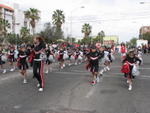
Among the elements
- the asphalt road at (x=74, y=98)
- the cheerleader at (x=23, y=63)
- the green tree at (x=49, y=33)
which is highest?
the green tree at (x=49, y=33)

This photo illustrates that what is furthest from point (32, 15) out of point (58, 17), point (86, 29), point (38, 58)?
point (38, 58)

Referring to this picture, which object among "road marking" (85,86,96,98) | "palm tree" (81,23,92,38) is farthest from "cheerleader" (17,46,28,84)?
"palm tree" (81,23,92,38)

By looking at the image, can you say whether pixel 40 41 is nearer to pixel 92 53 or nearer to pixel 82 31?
pixel 92 53

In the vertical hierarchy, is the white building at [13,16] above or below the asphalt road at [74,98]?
above

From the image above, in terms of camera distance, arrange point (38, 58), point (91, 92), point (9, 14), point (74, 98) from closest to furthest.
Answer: point (74, 98)
point (91, 92)
point (38, 58)
point (9, 14)

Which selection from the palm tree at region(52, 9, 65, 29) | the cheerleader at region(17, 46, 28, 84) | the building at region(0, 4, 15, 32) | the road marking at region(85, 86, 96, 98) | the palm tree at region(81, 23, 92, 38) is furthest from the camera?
the building at region(0, 4, 15, 32)

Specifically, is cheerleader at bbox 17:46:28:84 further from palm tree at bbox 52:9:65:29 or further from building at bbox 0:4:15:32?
building at bbox 0:4:15:32

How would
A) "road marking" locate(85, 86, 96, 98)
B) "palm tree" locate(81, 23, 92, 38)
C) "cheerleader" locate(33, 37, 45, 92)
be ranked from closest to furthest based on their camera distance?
1. "road marking" locate(85, 86, 96, 98)
2. "cheerleader" locate(33, 37, 45, 92)
3. "palm tree" locate(81, 23, 92, 38)

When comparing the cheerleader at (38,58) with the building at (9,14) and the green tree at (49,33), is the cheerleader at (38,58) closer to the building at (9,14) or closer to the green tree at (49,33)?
the green tree at (49,33)

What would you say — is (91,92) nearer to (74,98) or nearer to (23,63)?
(74,98)

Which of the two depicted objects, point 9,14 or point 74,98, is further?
point 9,14

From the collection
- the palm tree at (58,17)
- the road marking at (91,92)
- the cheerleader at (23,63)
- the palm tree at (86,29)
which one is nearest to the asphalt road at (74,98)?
the road marking at (91,92)

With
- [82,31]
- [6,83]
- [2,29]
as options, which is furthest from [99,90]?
[82,31]

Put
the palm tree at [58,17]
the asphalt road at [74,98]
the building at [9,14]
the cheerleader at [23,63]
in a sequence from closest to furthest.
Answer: the asphalt road at [74,98] → the cheerleader at [23,63] → the palm tree at [58,17] → the building at [9,14]
